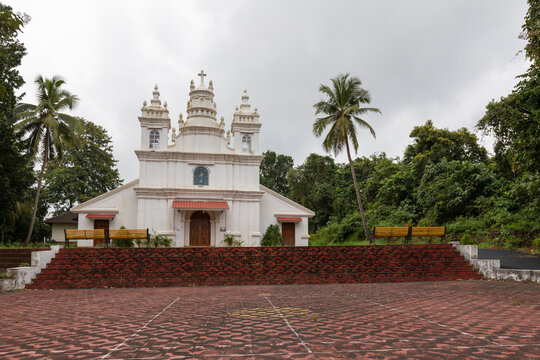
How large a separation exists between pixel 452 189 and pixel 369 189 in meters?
10.6

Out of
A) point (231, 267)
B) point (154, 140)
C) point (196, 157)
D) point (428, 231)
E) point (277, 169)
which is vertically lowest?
point (231, 267)

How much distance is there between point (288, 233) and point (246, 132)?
6.81m

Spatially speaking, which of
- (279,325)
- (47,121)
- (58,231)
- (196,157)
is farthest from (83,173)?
(279,325)

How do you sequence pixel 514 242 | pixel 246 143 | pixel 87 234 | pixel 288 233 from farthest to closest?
pixel 246 143 → pixel 288 233 → pixel 514 242 → pixel 87 234

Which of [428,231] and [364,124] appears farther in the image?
[364,124]

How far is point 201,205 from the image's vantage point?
66.2 ft

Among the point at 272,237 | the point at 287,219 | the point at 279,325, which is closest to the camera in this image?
the point at 279,325

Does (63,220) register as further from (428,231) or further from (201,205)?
(428,231)

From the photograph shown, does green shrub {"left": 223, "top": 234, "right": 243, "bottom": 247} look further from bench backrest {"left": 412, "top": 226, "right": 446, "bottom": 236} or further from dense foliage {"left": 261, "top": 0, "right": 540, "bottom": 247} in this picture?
dense foliage {"left": 261, "top": 0, "right": 540, "bottom": 247}

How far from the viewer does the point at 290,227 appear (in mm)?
22484

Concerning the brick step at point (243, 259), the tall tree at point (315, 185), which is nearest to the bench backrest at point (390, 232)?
the brick step at point (243, 259)

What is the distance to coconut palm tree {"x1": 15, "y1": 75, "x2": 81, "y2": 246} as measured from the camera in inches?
825

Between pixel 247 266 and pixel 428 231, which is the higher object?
pixel 428 231

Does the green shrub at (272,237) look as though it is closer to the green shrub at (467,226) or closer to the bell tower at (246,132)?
the bell tower at (246,132)
